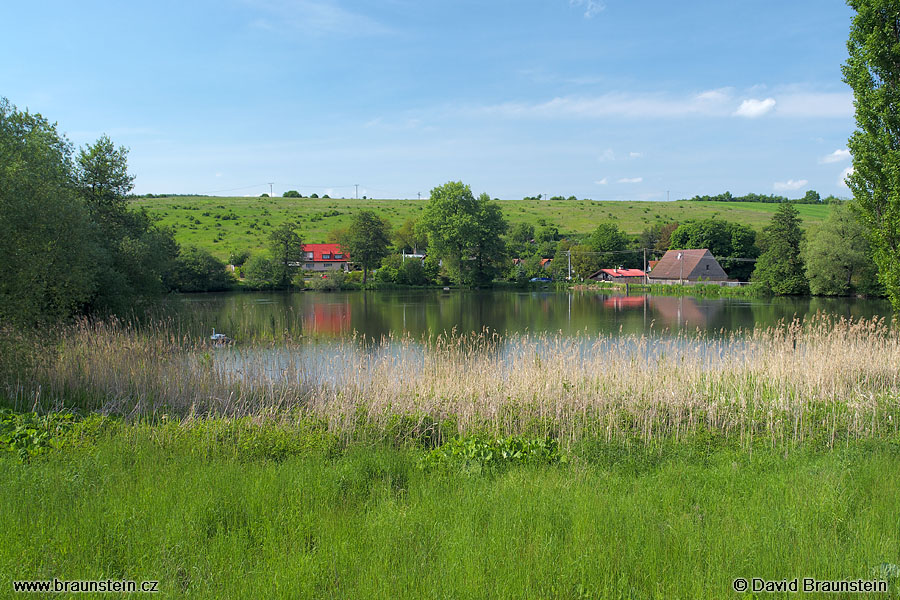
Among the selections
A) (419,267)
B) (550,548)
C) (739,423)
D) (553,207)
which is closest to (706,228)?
(419,267)

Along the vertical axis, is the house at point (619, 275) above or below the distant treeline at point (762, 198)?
below

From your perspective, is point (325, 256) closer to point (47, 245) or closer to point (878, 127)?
point (47, 245)

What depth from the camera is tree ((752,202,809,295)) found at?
5078cm

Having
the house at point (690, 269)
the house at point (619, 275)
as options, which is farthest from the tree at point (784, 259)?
the house at point (619, 275)

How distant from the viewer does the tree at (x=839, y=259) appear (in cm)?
4526

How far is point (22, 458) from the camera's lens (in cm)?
554

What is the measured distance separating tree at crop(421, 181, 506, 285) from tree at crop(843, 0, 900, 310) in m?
57.1

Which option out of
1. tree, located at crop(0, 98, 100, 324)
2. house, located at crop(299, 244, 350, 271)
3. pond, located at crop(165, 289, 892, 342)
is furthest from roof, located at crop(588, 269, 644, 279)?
tree, located at crop(0, 98, 100, 324)

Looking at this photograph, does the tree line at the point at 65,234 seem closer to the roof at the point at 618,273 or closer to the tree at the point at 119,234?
the tree at the point at 119,234

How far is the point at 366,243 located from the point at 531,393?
6660cm

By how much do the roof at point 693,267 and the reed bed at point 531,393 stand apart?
63.3 metres

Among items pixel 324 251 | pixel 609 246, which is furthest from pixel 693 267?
pixel 324 251

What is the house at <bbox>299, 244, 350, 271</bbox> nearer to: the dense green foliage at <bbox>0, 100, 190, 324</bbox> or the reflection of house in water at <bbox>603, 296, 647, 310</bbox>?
the reflection of house in water at <bbox>603, 296, 647, 310</bbox>

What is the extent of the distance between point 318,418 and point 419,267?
65.3 m
